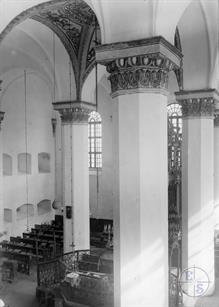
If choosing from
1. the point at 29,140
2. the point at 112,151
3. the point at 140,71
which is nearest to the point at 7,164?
the point at 29,140

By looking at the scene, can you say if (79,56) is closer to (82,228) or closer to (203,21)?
(203,21)

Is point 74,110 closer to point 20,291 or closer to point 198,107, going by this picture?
point 198,107

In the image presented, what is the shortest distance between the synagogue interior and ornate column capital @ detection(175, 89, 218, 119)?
0.03 m

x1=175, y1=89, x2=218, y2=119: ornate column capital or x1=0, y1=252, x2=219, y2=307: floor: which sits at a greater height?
x1=175, y1=89, x2=218, y2=119: ornate column capital

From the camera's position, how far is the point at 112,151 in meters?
8.00

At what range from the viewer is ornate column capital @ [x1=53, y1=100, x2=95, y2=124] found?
1205 cm

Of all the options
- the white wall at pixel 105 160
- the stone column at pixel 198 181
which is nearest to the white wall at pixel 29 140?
the white wall at pixel 105 160

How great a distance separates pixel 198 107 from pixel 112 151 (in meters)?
3.34

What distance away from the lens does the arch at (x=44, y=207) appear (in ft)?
66.4

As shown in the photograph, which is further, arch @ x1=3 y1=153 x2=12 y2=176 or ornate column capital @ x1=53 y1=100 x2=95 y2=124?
arch @ x1=3 y1=153 x2=12 y2=176

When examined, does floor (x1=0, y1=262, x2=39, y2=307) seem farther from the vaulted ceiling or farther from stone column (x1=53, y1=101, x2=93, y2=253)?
the vaulted ceiling

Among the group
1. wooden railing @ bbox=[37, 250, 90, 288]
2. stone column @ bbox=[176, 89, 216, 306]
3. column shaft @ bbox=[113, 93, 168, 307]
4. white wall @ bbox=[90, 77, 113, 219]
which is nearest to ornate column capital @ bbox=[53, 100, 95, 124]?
stone column @ bbox=[176, 89, 216, 306]

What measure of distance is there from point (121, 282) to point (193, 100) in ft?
18.8

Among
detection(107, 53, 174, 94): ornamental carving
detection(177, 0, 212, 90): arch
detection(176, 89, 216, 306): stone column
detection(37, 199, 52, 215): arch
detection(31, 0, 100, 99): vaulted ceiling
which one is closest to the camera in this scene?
detection(107, 53, 174, 94): ornamental carving
